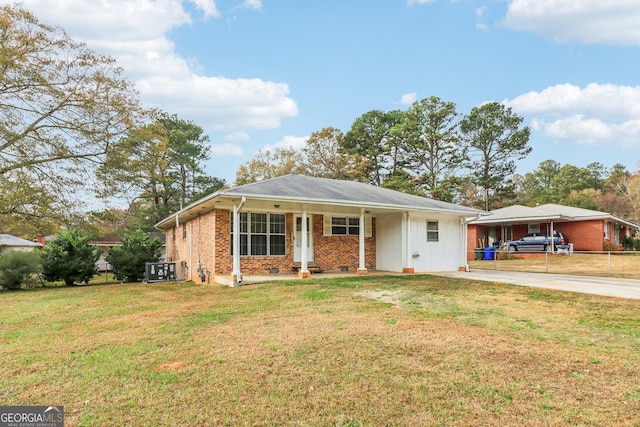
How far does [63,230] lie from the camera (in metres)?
17.1

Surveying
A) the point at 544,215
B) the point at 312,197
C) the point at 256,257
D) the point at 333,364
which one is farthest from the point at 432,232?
the point at 544,215

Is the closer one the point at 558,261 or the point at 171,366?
the point at 171,366

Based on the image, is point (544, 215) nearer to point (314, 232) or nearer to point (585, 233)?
point (585, 233)

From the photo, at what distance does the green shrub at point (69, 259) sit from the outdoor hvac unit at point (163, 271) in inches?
107

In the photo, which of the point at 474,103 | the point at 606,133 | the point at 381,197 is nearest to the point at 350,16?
the point at 381,197

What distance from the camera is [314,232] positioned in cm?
1349

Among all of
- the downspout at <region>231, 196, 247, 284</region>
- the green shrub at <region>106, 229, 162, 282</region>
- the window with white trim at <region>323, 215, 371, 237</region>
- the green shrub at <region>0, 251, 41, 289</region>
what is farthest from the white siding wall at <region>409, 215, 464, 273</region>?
the green shrub at <region>0, 251, 41, 289</region>

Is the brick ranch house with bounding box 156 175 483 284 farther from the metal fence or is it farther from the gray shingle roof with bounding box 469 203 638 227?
the gray shingle roof with bounding box 469 203 638 227

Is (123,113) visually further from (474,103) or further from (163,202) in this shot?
(474,103)

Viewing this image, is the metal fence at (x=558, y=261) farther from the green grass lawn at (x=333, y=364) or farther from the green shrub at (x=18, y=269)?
the green shrub at (x=18, y=269)

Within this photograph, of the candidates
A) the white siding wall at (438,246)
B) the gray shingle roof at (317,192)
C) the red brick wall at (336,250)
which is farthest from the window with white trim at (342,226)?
the white siding wall at (438,246)

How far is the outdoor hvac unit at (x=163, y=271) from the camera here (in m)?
15.2

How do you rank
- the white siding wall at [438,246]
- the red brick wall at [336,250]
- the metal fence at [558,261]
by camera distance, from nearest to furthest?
the red brick wall at [336,250] → the white siding wall at [438,246] → the metal fence at [558,261]

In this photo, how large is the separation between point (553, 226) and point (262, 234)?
22.6 metres
